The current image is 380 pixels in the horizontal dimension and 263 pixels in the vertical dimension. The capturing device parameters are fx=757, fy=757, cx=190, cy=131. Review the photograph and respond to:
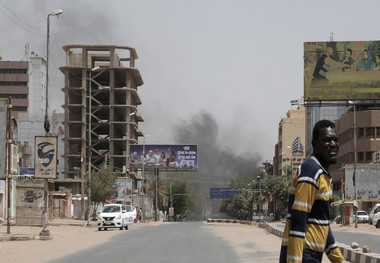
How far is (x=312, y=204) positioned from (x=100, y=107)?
140 m

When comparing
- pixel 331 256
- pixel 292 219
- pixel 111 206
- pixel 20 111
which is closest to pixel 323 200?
pixel 292 219

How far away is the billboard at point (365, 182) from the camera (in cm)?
8475

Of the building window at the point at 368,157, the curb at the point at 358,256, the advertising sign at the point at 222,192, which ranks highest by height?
the building window at the point at 368,157

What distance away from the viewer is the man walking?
17.9 ft

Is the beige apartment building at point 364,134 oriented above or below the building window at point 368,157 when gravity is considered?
above

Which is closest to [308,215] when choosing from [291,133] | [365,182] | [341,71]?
[365,182]

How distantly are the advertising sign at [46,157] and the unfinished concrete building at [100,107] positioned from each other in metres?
104

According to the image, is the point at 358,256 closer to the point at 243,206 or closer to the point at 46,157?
the point at 46,157

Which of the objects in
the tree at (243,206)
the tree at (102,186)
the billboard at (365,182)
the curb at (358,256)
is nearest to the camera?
the curb at (358,256)

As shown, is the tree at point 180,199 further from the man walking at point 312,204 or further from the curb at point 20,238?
the man walking at point 312,204

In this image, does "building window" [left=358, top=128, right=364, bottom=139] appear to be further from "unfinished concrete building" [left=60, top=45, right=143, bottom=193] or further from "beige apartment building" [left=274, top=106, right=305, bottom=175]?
"beige apartment building" [left=274, top=106, right=305, bottom=175]

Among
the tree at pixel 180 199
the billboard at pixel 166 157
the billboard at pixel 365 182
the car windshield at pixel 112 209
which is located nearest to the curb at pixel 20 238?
the car windshield at pixel 112 209

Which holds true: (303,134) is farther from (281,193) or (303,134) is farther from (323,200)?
(323,200)

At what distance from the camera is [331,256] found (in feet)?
20.0
